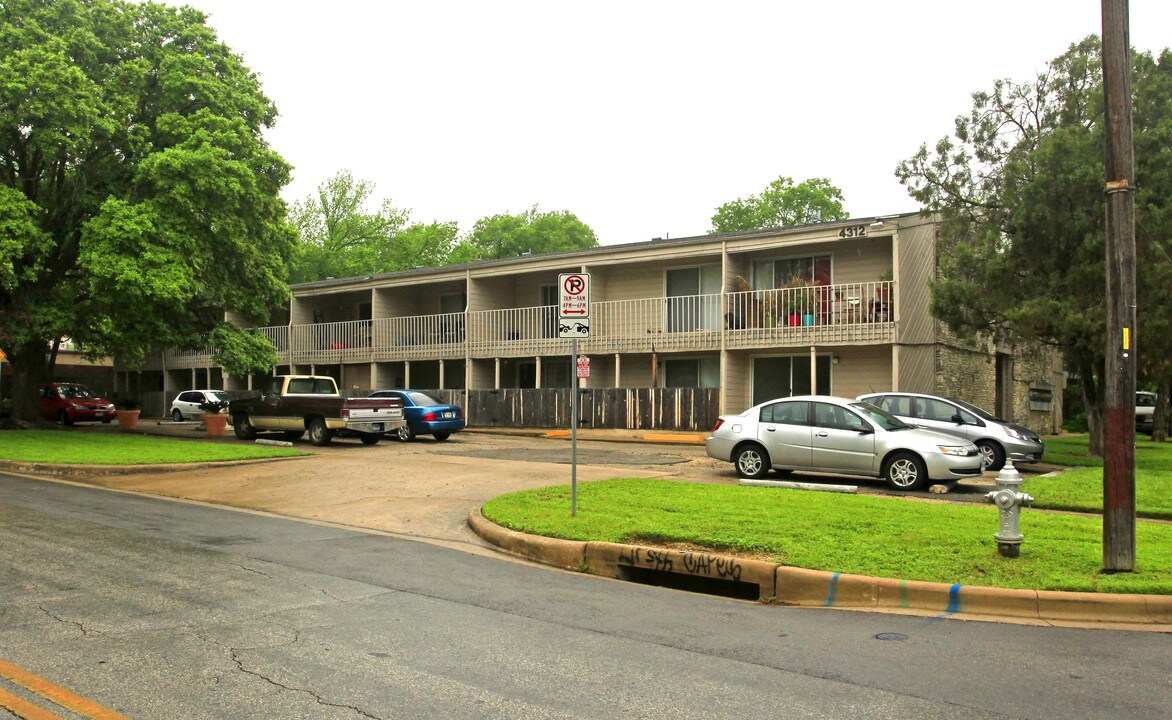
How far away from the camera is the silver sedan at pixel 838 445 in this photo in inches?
548

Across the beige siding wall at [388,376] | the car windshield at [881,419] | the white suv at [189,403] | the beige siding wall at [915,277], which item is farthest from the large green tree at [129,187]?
the beige siding wall at [915,277]

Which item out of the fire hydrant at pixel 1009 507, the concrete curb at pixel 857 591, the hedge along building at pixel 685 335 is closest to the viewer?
the concrete curb at pixel 857 591

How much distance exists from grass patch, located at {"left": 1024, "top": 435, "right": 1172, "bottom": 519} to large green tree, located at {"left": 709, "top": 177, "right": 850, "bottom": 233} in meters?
45.6

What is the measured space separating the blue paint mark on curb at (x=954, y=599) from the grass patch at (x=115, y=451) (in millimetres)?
14824

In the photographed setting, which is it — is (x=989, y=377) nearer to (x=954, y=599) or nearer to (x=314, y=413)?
(x=314, y=413)

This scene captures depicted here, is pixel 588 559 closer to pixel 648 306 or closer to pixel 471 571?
pixel 471 571

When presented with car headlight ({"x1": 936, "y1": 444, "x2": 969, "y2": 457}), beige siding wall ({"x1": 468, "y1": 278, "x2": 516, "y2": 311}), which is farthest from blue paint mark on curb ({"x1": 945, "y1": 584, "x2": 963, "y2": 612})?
beige siding wall ({"x1": 468, "y1": 278, "x2": 516, "y2": 311})

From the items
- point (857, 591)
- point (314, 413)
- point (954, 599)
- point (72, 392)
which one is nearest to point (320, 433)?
point (314, 413)

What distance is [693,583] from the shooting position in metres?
8.55

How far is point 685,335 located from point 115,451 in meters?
14.9

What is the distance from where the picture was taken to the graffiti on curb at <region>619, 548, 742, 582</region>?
8.22 metres

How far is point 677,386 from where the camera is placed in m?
28.0

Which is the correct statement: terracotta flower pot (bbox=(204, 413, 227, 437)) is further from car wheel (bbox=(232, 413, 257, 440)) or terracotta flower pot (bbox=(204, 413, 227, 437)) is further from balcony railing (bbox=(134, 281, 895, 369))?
balcony railing (bbox=(134, 281, 895, 369))

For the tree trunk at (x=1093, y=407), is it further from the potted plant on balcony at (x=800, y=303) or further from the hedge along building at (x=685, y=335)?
the potted plant on balcony at (x=800, y=303)
